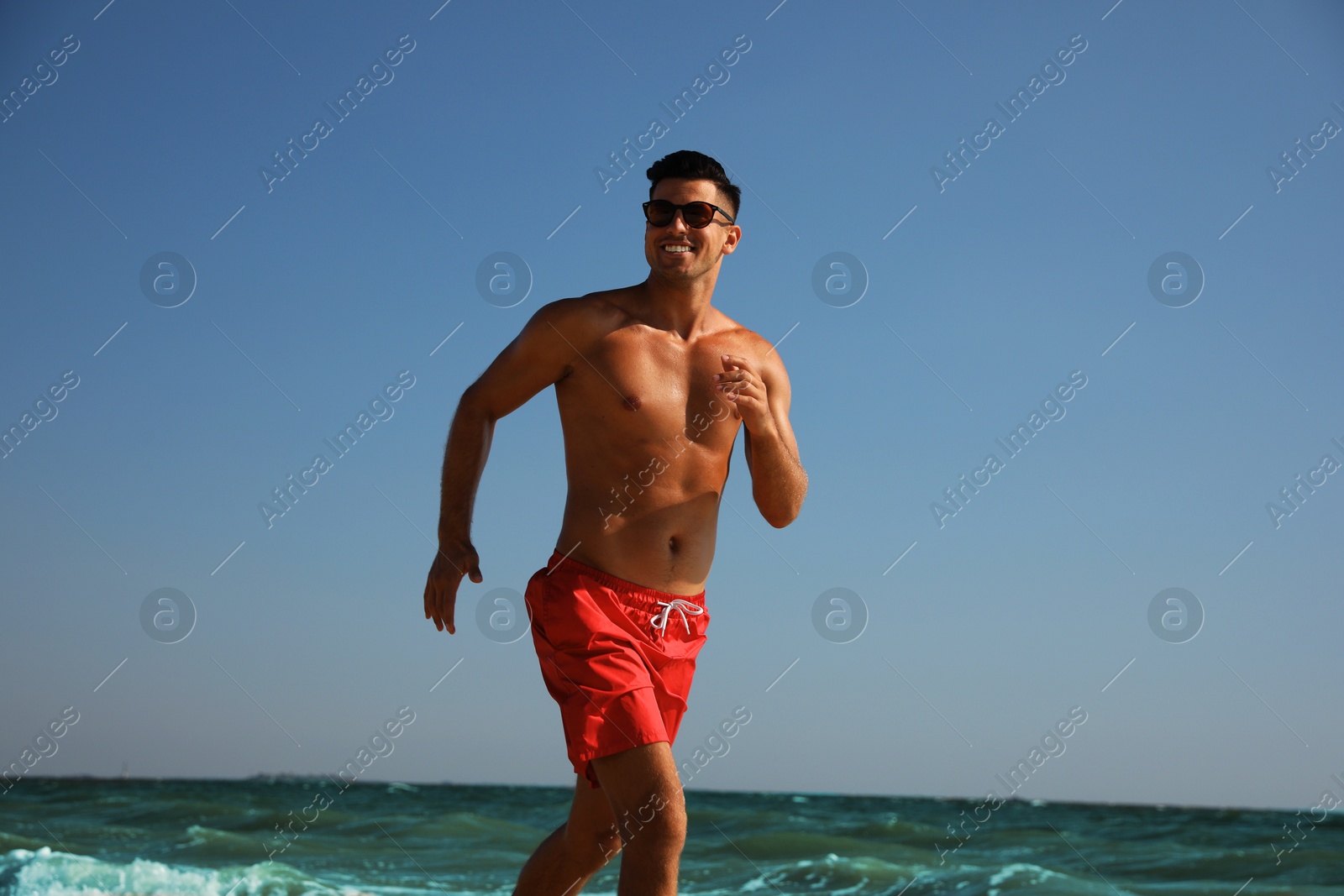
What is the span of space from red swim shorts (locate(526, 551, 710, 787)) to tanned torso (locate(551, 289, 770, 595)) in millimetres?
64

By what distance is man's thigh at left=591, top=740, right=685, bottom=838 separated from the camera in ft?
10.4

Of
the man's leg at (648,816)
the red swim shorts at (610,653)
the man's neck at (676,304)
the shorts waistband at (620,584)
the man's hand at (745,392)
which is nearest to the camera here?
the man's leg at (648,816)

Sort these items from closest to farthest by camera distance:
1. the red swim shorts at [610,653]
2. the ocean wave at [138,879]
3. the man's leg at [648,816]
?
the man's leg at [648,816] < the red swim shorts at [610,653] < the ocean wave at [138,879]

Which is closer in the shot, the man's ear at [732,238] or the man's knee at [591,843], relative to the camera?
the man's knee at [591,843]

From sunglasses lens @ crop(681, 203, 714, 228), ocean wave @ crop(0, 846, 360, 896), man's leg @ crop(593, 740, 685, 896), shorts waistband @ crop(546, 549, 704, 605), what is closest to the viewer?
man's leg @ crop(593, 740, 685, 896)

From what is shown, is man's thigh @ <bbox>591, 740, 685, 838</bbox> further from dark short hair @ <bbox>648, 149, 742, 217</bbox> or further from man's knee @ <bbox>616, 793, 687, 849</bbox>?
dark short hair @ <bbox>648, 149, 742, 217</bbox>

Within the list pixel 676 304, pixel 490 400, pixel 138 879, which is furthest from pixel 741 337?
pixel 138 879

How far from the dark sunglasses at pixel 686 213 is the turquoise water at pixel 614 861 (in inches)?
268

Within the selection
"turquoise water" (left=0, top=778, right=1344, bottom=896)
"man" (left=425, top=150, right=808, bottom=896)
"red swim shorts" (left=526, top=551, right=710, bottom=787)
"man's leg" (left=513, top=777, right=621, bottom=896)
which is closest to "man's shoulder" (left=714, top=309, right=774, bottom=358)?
"man" (left=425, top=150, right=808, bottom=896)

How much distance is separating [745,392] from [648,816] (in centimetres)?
126

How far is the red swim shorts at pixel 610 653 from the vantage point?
129 inches

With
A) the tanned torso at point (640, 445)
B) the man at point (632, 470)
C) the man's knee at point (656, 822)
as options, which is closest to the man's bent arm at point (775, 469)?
the man at point (632, 470)

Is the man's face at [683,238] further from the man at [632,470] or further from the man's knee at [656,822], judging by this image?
the man's knee at [656,822]

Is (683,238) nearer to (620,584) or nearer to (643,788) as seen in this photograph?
(620,584)
